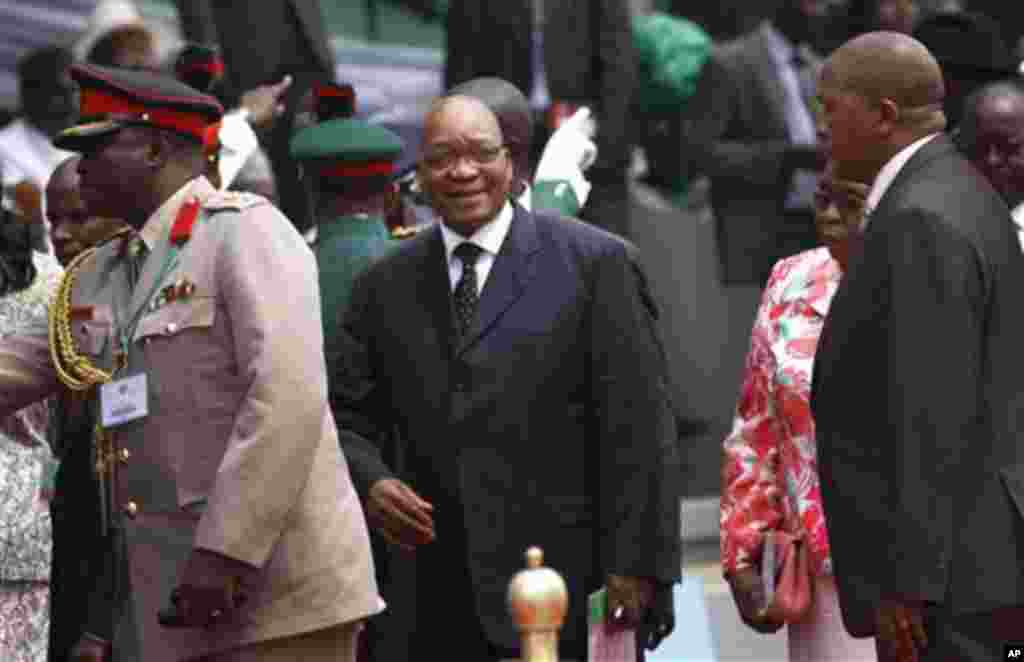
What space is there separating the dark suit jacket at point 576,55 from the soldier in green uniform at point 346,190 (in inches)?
121

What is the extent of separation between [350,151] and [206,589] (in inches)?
102

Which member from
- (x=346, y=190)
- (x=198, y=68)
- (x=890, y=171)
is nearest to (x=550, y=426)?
(x=346, y=190)

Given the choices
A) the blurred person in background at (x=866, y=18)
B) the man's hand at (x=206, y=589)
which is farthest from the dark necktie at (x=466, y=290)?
the blurred person in background at (x=866, y=18)

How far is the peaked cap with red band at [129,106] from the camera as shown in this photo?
8.00 m

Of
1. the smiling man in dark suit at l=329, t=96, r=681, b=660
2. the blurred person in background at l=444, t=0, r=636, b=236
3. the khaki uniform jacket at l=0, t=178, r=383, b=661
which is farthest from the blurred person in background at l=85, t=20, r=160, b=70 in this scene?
the khaki uniform jacket at l=0, t=178, r=383, b=661

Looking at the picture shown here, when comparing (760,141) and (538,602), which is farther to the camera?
(760,141)

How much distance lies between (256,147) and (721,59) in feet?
11.3

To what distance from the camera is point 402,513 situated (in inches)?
336

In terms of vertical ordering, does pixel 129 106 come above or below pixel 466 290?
above

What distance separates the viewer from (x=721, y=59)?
13.9m

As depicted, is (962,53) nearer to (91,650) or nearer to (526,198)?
(526,198)

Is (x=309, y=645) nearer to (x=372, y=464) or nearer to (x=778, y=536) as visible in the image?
(x=372, y=464)

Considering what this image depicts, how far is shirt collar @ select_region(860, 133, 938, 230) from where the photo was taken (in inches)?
292

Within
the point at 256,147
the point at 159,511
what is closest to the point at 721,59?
the point at 256,147
